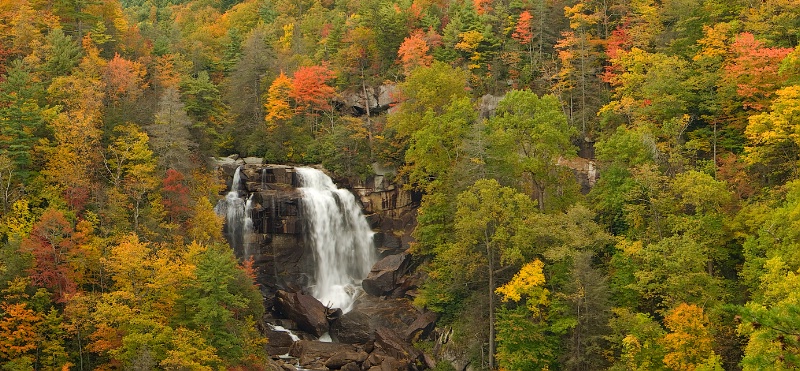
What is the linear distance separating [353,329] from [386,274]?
5445mm

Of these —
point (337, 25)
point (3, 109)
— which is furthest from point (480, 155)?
point (337, 25)

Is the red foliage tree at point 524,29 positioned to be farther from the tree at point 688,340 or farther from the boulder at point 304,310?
the tree at point 688,340

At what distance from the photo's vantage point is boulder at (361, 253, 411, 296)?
48750 mm

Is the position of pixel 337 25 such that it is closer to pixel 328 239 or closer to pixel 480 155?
pixel 328 239

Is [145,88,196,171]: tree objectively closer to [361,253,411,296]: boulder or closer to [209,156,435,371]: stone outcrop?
[209,156,435,371]: stone outcrop

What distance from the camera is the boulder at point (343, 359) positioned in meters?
40.4

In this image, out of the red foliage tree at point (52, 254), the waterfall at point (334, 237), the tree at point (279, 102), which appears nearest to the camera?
the red foliage tree at point (52, 254)

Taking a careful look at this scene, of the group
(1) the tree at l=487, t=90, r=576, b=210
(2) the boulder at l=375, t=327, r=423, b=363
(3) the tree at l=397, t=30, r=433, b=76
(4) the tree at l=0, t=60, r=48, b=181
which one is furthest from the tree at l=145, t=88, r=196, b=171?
(3) the tree at l=397, t=30, r=433, b=76

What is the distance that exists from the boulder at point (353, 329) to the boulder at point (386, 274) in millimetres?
3411

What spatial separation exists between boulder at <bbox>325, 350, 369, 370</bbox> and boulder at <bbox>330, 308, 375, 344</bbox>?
2818 millimetres

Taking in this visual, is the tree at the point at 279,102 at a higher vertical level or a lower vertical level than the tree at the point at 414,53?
lower

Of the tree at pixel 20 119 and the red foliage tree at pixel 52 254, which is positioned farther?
the tree at pixel 20 119

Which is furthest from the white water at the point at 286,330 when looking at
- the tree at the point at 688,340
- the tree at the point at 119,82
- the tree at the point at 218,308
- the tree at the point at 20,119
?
the tree at the point at 688,340

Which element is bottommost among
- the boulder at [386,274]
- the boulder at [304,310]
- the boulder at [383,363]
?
the boulder at [383,363]
